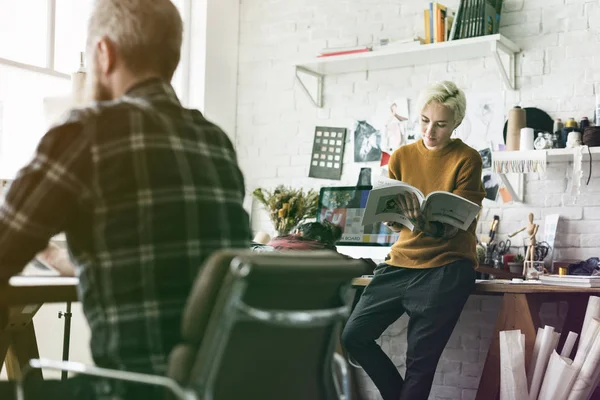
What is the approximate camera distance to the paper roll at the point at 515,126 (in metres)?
3.70

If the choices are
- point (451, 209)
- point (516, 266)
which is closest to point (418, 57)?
point (516, 266)

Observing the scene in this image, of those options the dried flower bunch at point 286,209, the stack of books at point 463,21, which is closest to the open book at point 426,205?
the dried flower bunch at point 286,209

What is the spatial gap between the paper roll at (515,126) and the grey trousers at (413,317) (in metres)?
0.83

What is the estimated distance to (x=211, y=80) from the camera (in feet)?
15.5

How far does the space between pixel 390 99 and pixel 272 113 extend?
82cm

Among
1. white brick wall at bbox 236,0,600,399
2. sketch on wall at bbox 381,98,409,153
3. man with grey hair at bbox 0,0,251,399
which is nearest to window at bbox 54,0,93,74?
white brick wall at bbox 236,0,600,399

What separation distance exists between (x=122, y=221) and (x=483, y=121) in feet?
9.86

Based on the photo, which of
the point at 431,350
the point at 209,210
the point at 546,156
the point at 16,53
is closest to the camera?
the point at 209,210

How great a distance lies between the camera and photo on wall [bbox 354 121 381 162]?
4.31 meters

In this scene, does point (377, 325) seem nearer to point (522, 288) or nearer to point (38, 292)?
point (522, 288)

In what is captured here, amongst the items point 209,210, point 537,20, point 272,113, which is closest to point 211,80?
point 272,113

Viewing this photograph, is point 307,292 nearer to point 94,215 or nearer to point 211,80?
point 94,215

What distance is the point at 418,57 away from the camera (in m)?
4.11

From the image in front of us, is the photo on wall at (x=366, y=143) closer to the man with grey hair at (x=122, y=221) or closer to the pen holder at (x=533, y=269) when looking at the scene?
the pen holder at (x=533, y=269)
